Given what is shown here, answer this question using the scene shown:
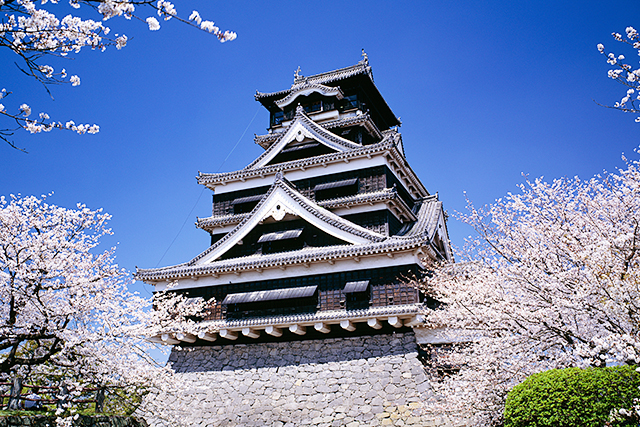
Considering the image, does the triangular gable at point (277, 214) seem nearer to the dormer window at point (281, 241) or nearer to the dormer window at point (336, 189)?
the dormer window at point (281, 241)

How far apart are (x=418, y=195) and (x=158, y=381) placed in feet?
53.9

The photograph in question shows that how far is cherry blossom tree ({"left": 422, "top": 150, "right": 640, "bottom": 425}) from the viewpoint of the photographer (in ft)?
28.2

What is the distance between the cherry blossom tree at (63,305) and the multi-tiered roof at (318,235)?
4.95 metres

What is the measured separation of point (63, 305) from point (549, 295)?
1063 cm

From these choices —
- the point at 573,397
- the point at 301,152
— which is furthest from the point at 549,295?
the point at 301,152

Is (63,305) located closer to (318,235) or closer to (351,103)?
(318,235)

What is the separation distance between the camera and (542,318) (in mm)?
9992

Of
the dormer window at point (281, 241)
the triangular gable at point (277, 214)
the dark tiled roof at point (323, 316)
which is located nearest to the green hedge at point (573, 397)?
the dark tiled roof at point (323, 316)

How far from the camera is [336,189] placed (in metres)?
21.1

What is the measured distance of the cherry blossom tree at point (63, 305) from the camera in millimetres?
9805

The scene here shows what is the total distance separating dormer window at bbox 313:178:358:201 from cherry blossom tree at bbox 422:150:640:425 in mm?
8037

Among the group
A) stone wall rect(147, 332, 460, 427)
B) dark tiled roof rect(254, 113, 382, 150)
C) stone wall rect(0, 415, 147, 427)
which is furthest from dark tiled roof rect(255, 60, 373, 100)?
stone wall rect(0, 415, 147, 427)

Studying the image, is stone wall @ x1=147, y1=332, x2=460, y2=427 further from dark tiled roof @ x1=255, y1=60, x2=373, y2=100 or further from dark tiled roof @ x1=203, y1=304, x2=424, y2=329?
dark tiled roof @ x1=255, y1=60, x2=373, y2=100

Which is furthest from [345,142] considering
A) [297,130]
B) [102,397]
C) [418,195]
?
[102,397]
